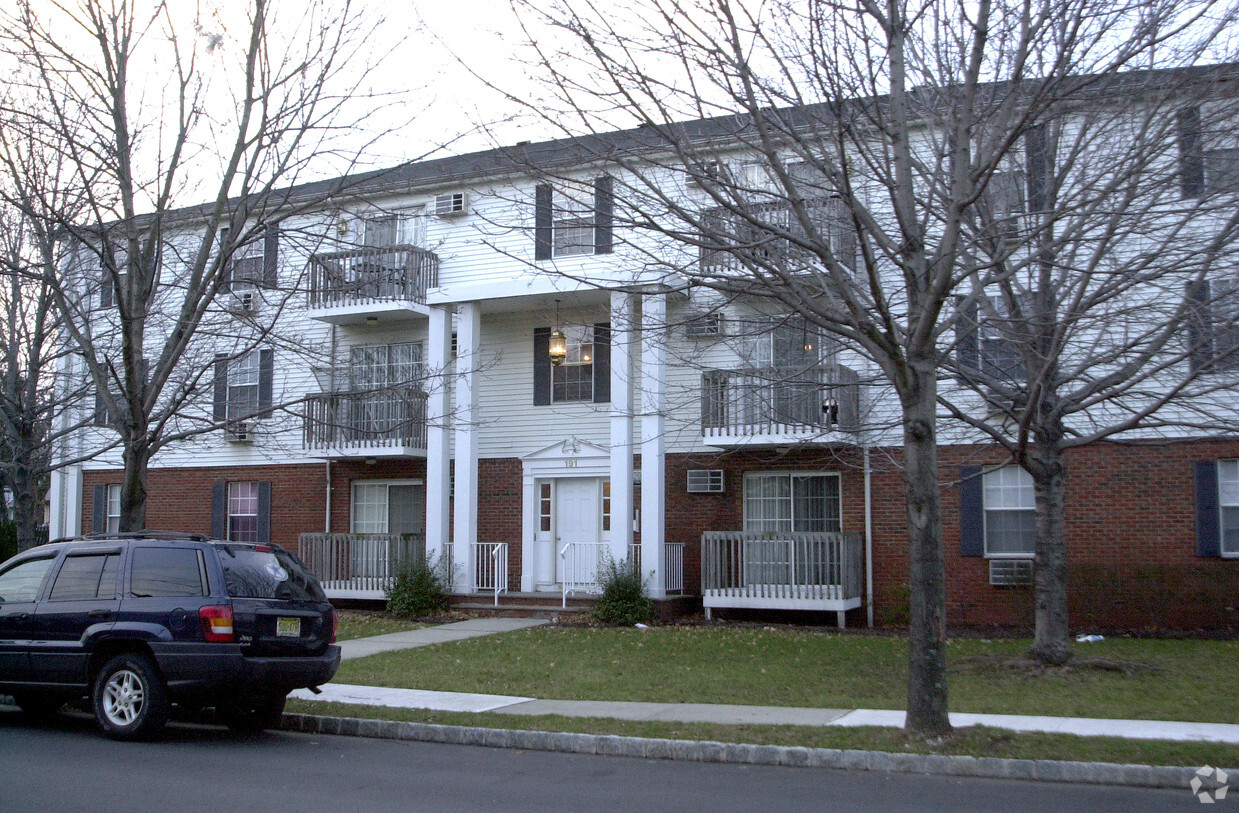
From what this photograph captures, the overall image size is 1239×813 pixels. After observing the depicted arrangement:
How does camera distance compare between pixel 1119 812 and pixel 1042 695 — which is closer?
pixel 1119 812

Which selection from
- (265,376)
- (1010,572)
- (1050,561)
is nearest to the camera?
(1050,561)

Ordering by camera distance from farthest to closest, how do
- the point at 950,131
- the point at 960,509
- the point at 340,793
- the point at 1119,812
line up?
the point at 960,509, the point at 950,131, the point at 340,793, the point at 1119,812

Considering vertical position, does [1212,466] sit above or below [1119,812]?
above

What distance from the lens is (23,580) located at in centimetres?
988

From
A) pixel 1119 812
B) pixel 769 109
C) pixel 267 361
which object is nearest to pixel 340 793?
pixel 1119 812

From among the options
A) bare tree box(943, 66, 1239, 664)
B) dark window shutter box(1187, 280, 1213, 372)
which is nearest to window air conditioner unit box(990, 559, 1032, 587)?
bare tree box(943, 66, 1239, 664)

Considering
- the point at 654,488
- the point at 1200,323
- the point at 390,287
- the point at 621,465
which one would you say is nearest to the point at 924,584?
the point at 1200,323

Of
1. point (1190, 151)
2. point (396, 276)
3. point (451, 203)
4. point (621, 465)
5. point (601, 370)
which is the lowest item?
point (621, 465)

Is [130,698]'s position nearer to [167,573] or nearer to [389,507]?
[167,573]

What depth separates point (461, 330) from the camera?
1970 centimetres

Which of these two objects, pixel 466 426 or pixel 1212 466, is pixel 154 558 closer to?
pixel 466 426

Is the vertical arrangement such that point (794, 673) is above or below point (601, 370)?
below

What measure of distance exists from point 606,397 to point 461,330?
9.45 ft

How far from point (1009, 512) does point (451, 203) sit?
37.9 feet
